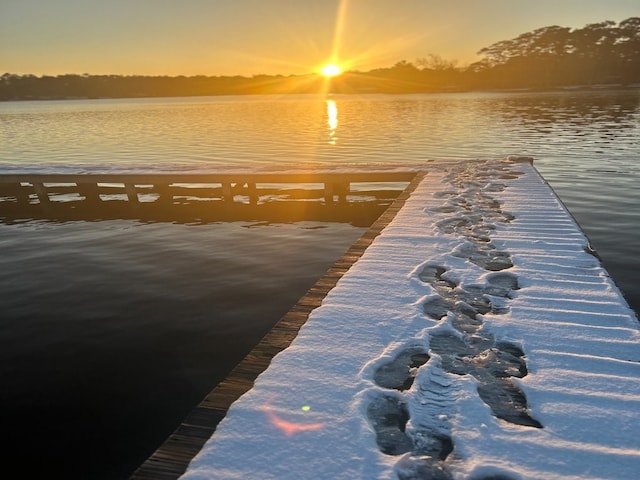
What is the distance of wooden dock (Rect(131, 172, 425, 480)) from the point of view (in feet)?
8.45

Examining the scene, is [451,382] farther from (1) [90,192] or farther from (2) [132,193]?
(1) [90,192]

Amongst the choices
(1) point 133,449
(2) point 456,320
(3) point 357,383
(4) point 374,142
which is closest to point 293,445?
(3) point 357,383

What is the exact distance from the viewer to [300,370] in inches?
136

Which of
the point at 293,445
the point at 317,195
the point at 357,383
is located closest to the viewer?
the point at 293,445

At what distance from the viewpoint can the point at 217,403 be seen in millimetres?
3107

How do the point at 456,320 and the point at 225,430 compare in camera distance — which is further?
the point at 456,320

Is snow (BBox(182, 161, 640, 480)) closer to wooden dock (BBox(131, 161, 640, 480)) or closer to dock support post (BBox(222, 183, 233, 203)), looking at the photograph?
wooden dock (BBox(131, 161, 640, 480))

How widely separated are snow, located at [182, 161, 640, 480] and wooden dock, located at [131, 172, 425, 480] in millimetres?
101

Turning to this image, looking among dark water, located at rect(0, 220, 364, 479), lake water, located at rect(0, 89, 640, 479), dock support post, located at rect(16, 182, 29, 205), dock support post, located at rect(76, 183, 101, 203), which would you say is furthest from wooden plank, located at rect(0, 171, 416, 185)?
dock support post, located at rect(16, 182, 29, 205)

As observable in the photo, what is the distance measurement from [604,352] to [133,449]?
4474 mm

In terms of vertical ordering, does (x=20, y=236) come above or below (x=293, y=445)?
below

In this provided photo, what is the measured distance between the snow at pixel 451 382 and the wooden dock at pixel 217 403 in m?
0.10

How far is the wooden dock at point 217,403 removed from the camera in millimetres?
2576

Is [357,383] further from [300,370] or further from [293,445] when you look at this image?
[293,445]
